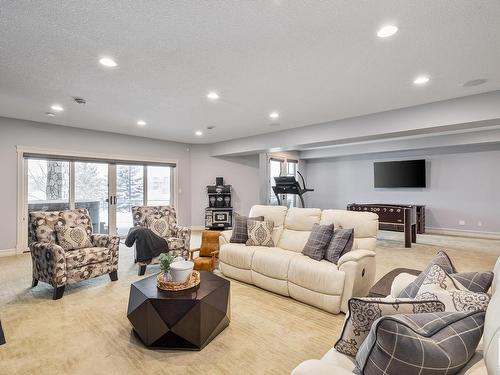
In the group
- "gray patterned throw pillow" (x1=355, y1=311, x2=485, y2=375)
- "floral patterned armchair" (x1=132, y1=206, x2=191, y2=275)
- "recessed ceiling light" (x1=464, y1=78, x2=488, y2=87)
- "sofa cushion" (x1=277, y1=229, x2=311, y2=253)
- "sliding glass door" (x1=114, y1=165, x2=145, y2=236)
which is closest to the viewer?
"gray patterned throw pillow" (x1=355, y1=311, x2=485, y2=375)

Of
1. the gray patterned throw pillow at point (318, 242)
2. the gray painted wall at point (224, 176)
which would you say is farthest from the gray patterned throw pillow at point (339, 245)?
the gray painted wall at point (224, 176)

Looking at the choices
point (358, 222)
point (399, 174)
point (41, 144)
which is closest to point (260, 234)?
point (358, 222)

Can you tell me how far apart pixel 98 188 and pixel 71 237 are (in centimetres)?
291

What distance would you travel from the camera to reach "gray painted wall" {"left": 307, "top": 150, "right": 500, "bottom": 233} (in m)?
6.54

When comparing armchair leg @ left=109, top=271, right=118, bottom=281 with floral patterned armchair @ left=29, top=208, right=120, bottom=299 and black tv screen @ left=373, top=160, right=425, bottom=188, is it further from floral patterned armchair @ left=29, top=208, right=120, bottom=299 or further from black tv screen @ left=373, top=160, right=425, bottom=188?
black tv screen @ left=373, top=160, right=425, bottom=188

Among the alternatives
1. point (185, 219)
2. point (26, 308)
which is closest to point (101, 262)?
point (26, 308)

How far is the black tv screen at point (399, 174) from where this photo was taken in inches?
292

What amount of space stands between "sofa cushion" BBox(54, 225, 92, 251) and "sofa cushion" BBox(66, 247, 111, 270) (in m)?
0.09

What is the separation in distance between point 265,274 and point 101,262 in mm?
2127

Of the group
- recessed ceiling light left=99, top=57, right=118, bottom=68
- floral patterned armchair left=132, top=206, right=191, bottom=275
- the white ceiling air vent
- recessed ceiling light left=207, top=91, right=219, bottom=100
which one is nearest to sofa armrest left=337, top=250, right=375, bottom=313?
floral patterned armchair left=132, top=206, right=191, bottom=275

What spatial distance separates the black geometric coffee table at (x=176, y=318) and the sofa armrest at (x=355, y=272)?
1.26 metres

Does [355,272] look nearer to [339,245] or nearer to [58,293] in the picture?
[339,245]

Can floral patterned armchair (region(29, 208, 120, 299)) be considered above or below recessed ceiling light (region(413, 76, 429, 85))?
below

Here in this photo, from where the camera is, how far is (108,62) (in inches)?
107
